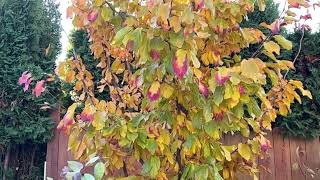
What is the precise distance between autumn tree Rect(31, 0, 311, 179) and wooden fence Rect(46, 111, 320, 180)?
120cm

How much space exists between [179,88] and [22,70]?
1.73 m

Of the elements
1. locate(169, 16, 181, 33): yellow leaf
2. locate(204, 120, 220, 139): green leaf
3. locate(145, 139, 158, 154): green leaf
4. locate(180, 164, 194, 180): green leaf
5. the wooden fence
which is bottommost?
the wooden fence

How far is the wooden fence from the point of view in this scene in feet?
9.54

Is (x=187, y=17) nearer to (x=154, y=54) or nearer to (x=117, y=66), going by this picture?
(x=154, y=54)

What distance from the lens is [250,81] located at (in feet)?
4.35

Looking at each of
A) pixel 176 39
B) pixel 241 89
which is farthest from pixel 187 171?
pixel 176 39

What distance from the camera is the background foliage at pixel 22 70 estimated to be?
2.87m

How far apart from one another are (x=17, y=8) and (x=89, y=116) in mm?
1923

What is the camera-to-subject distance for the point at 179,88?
5.07 feet

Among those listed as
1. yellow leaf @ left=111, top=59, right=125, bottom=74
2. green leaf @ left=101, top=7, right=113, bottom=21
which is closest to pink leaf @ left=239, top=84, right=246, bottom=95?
green leaf @ left=101, top=7, right=113, bottom=21

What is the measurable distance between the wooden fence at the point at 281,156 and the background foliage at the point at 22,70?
0.38ft

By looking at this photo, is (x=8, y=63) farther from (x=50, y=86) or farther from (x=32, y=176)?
(x=32, y=176)

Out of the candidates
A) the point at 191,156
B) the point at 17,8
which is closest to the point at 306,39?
the point at 191,156

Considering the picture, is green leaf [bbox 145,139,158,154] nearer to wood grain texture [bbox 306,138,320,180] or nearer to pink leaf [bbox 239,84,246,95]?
pink leaf [bbox 239,84,246,95]
